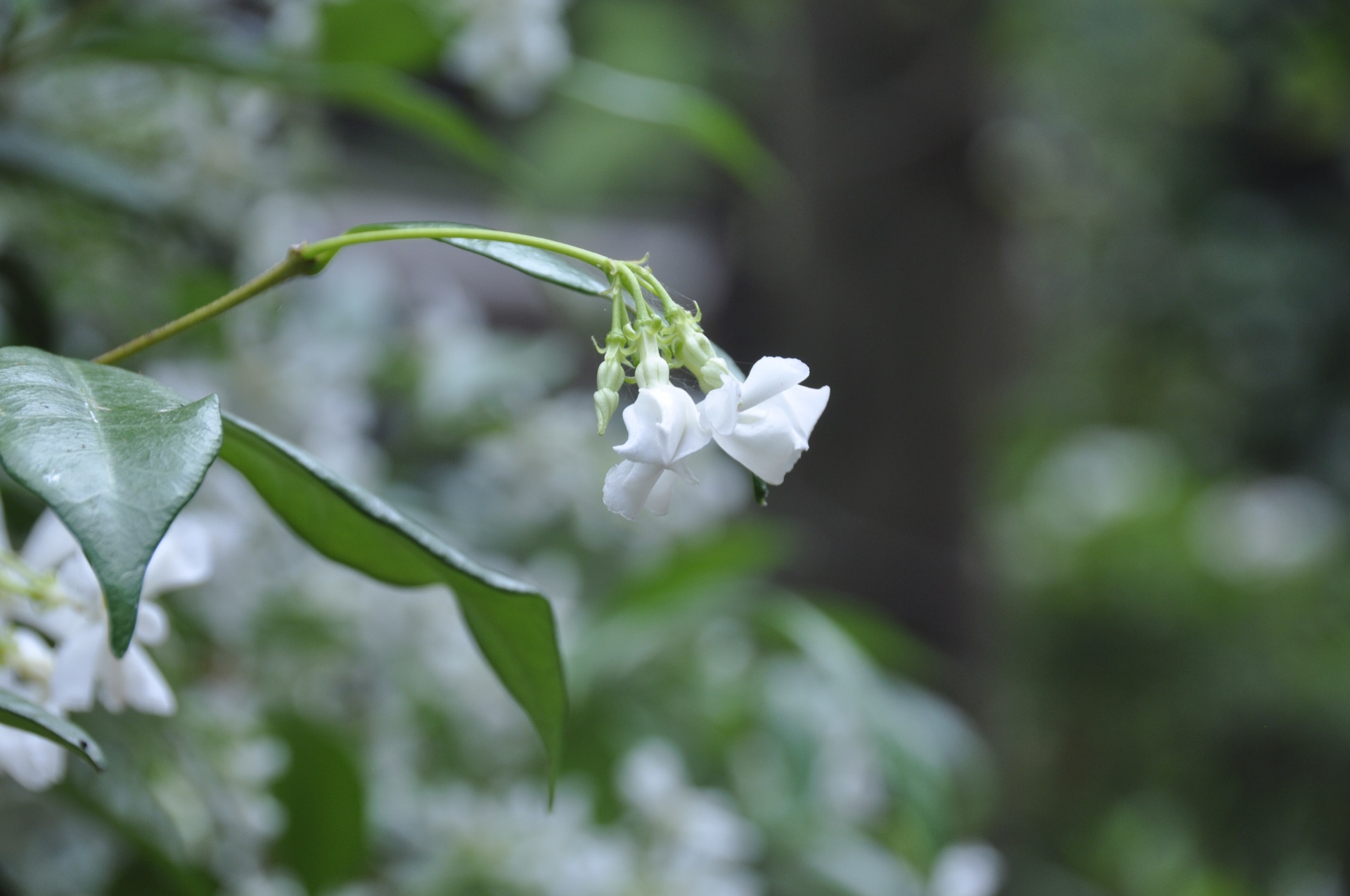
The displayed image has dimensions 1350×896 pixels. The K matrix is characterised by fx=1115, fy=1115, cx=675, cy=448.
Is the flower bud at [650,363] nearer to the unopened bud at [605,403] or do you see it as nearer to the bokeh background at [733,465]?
the unopened bud at [605,403]

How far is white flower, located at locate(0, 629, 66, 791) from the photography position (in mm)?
325

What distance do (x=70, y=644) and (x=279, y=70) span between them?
14.8 inches

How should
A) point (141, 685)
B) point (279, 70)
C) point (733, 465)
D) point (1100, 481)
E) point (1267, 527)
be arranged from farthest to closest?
point (1100, 481), point (1267, 527), point (733, 465), point (279, 70), point (141, 685)

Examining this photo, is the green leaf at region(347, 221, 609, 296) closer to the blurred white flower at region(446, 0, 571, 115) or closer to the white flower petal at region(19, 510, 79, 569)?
the white flower petal at region(19, 510, 79, 569)

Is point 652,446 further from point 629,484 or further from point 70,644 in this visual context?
point 70,644

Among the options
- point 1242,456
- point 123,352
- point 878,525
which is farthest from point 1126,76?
point 123,352

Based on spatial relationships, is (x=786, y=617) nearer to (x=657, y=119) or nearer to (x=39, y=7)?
(x=657, y=119)

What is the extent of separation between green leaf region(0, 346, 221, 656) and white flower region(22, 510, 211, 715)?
6 cm

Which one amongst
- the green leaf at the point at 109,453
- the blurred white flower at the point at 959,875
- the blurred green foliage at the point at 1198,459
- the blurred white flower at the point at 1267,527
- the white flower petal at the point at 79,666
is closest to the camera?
the green leaf at the point at 109,453

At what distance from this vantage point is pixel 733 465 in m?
1.24

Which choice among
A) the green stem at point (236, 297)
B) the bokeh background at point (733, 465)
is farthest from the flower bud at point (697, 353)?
the bokeh background at point (733, 465)

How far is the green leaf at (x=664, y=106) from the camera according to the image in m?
0.79

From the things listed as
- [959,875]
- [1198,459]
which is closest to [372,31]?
[959,875]

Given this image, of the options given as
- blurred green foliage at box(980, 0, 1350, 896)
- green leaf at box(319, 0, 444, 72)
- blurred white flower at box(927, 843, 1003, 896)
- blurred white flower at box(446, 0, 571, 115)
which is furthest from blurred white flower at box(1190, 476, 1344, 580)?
green leaf at box(319, 0, 444, 72)
